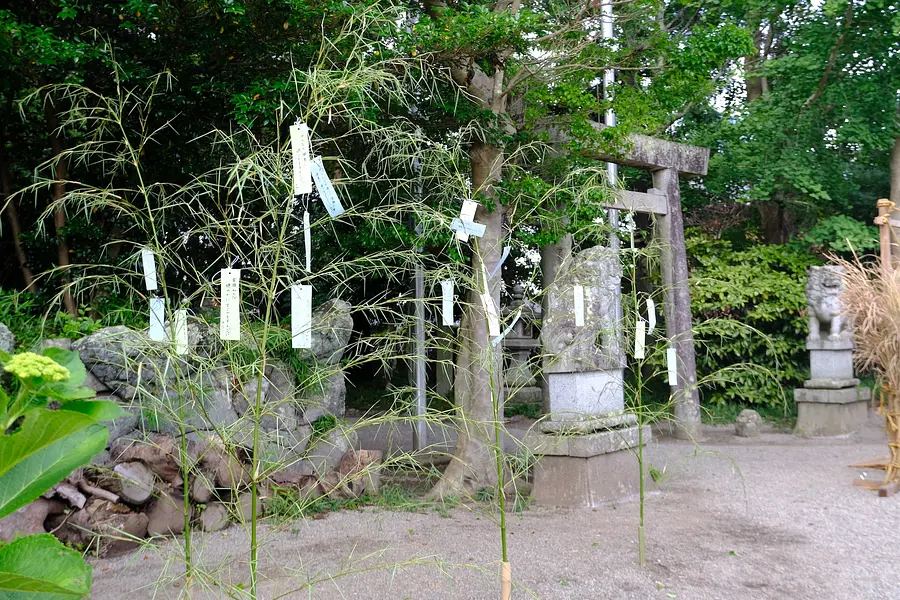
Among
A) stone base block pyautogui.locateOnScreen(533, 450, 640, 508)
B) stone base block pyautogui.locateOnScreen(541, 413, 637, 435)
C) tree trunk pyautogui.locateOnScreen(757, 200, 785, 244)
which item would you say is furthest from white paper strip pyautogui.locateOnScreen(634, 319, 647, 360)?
tree trunk pyautogui.locateOnScreen(757, 200, 785, 244)

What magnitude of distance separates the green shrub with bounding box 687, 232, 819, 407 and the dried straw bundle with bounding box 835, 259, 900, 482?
11.8ft

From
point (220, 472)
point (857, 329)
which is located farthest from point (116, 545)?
point (857, 329)

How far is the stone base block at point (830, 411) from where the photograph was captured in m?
8.61

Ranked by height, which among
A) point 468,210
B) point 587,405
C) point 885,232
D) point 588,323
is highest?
point 885,232

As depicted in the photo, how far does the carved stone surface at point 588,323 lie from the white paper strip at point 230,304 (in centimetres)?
355

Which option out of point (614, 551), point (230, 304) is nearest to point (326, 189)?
point (230, 304)

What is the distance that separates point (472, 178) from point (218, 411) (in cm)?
283

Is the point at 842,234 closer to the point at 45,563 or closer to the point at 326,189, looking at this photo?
the point at 326,189

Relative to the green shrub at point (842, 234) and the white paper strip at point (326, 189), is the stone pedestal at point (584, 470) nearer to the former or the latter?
the white paper strip at point (326, 189)

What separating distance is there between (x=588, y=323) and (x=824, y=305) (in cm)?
460

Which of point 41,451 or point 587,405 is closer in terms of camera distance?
point 41,451

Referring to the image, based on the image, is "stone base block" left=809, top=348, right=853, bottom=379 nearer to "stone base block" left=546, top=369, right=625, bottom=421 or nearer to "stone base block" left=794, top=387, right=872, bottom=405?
"stone base block" left=794, top=387, right=872, bottom=405

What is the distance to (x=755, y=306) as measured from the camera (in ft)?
32.4

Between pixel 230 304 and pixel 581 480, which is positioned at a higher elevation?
pixel 230 304
